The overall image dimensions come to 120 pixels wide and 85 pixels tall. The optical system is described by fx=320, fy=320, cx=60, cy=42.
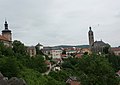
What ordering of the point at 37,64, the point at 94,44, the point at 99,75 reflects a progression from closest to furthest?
the point at 99,75 < the point at 37,64 < the point at 94,44

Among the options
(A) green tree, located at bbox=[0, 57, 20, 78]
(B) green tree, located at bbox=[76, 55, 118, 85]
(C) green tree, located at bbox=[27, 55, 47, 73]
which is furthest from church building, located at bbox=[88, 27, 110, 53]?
(B) green tree, located at bbox=[76, 55, 118, 85]

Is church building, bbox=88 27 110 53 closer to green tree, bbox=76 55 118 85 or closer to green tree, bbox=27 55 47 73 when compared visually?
green tree, bbox=27 55 47 73

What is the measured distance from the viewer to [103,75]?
3222 cm

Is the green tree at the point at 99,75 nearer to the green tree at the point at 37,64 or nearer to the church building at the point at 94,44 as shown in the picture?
the green tree at the point at 37,64

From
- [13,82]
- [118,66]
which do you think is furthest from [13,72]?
[118,66]

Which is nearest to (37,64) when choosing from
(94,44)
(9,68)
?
(9,68)

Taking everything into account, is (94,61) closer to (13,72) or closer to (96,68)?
(96,68)

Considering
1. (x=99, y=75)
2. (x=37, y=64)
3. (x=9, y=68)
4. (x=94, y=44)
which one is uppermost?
(x=94, y=44)

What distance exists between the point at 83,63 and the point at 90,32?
338ft

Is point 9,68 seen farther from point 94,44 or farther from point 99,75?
point 94,44

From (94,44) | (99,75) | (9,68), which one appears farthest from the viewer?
(94,44)

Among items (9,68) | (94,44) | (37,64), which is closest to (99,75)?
(9,68)

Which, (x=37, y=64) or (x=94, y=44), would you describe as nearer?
(x=37, y=64)

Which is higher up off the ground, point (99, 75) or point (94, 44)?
point (94, 44)
